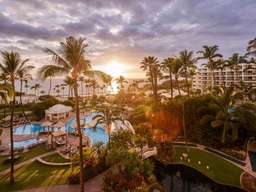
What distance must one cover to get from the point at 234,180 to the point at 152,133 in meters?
10.9

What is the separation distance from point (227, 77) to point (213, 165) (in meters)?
82.8

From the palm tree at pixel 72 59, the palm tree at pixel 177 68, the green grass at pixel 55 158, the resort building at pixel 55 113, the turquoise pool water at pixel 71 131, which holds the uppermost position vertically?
the palm tree at pixel 177 68

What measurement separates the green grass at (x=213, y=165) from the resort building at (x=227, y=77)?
154 ft

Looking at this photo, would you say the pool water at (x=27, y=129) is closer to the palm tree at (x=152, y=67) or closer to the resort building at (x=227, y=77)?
the palm tree at (x=152, y=67)

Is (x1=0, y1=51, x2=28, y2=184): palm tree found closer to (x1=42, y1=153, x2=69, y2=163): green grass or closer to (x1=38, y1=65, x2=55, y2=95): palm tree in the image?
(x1=38, y1=65, x2=55, y2=95): palm tree

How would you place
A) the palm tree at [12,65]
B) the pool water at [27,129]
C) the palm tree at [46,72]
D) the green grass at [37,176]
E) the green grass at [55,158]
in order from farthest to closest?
1. the pool water at [27,129]
2. the green grass at [55,158]
3. the green grass at [37,176]
4. the palm tree at [12,65]
5. the palm tree at [46,72]

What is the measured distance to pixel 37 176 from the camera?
1647 centimetres

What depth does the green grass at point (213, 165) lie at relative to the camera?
17656 millimetres

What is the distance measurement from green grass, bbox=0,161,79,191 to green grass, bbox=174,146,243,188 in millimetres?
11520

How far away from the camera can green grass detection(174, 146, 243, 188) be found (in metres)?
17.7

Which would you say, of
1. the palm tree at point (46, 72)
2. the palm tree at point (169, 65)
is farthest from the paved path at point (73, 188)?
the palm tree at point (169, 65)

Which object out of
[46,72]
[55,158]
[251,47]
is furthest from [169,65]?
[46,72]

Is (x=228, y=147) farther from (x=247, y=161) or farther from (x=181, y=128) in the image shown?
(x=181, y=128)

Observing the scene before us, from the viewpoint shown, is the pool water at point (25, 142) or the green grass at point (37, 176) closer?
the green grass at point (37, 176)
